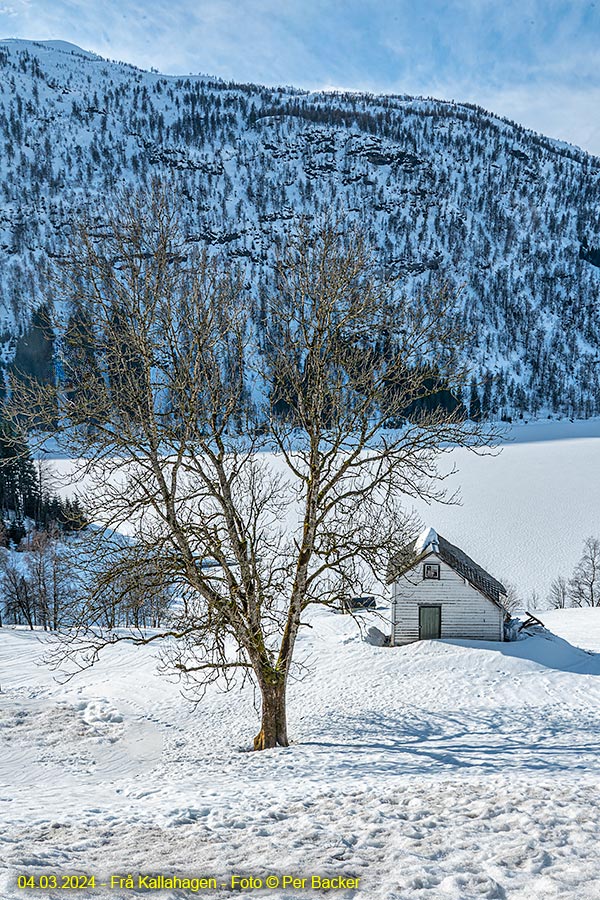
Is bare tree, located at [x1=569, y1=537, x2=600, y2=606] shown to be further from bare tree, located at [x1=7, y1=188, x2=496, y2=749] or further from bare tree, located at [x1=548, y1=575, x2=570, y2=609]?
bare tree, located at [x1=7, y1=188, x2=496, y2=749]

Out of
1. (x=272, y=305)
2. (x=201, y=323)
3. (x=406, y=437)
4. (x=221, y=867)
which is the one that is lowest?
(x=221, y=867)

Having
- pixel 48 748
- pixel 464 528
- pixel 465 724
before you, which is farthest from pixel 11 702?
pixel 464 528

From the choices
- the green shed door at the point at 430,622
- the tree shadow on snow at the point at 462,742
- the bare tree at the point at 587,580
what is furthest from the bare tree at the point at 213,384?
the bare tree at the point at 587,580

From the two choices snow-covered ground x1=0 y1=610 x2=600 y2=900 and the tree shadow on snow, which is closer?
snow-covered ground x1=0 y1=610 x2=600 y2=900

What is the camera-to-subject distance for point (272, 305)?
9.93m

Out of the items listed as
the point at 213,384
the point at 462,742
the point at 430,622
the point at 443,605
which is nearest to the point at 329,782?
the point at 462,742

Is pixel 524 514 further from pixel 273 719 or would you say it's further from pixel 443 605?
pixel 273 719

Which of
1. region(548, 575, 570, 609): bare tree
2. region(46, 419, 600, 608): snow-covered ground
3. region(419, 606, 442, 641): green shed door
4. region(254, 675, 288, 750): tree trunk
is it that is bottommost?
region(548, 575, 570, 609): bare tree

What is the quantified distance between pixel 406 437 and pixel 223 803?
6.33 meters

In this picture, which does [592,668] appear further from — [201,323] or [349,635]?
[201,323]

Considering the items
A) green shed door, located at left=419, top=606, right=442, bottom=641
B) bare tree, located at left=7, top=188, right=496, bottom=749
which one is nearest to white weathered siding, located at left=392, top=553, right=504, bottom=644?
green shed door, located at left=419, top=606, right=442, bottom=641

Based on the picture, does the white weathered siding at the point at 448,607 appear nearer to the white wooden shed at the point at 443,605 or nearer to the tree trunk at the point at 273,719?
the white wooden shed at the point at 443,605

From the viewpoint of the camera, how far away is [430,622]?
75.1 feet

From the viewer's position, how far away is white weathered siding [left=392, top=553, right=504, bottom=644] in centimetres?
2278
